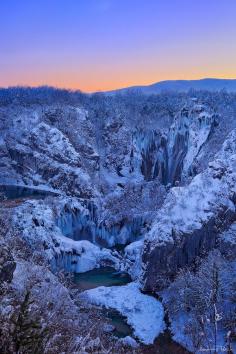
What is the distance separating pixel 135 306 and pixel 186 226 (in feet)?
33.7

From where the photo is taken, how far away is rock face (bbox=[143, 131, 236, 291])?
4647cm

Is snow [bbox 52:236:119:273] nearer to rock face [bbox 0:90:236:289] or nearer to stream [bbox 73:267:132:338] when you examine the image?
rock face [bbox 0:90:236:289]

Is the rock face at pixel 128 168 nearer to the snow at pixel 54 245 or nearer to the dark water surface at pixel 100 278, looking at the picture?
the snow at pixel 54 245

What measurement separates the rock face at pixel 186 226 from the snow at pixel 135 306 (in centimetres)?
215

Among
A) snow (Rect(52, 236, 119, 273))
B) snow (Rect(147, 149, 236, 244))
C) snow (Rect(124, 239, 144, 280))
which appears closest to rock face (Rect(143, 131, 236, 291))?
snow (Rect(147, 149, 236, 244))

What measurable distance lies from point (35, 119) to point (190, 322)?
70895mm

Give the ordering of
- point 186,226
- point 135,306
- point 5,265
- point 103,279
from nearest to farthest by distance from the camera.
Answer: point 5,265 → point 135,306 → point 186,226 → point 103,279

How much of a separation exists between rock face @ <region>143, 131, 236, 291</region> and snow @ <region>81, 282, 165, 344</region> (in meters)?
2.15

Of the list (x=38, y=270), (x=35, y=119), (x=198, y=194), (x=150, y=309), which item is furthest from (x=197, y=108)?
(x=38, y=270)

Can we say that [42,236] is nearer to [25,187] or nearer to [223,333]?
[223,333]

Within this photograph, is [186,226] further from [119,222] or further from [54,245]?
[119,222]

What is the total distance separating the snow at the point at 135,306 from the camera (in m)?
37.4

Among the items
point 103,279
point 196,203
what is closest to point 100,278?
point 103,279

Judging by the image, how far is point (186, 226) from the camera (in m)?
47.6
